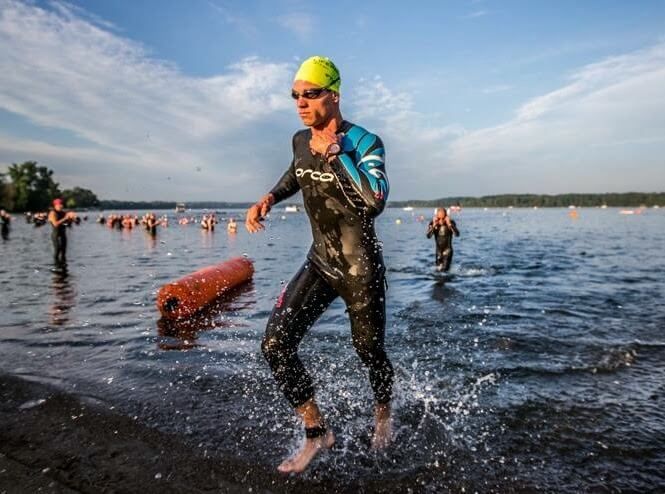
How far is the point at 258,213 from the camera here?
3.45m

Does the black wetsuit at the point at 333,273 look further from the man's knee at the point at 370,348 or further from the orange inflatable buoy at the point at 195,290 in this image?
the orange inflatable buoy at the point at 195,290

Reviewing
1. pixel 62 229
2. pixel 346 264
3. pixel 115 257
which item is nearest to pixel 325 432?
pixel 346 264

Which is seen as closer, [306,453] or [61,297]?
[306,453]

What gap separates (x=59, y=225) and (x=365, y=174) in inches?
693

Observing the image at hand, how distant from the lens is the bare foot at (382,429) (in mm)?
3496

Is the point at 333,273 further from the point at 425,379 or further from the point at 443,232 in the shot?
the point at 443,232

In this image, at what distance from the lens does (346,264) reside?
10.6ft

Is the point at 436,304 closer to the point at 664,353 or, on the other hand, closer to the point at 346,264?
the point at 664,353

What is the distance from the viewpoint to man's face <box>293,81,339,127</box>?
308cm

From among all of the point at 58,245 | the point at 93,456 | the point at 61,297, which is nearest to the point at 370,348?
the point at 93,456

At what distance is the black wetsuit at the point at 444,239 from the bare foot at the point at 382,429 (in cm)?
1247

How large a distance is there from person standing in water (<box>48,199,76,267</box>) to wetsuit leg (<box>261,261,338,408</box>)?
642 inches

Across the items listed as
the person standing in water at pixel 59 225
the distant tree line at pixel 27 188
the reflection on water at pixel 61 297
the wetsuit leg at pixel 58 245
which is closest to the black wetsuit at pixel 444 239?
the reflection on water at pixel 61 297

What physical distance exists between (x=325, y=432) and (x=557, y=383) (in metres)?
3.02
